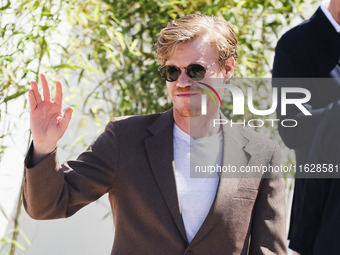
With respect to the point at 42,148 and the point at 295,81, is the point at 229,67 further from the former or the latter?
the point at 42,148

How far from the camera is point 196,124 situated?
2326 millimetres

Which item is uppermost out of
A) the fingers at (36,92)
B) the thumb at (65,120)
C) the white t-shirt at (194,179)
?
the fingers at (36,92)

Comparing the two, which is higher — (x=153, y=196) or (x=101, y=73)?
(x=153, y=196)

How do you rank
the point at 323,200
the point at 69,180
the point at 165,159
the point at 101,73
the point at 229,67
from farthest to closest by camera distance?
1. the point at 101,73
2. the point at 229,67
3. the point at 165,159
4. the point at 69,180
5. the point at 323,200

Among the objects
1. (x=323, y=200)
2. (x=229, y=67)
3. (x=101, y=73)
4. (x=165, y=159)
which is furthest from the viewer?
(x=101, y=73)

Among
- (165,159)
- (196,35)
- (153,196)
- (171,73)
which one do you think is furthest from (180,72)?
(153,196)

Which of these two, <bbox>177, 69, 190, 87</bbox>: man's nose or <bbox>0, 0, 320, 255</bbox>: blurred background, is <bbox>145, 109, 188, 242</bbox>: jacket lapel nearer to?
<bbox>177, 69, 190, 87</bbox>: man's nose

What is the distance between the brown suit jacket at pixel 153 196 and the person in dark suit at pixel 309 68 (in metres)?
0.15

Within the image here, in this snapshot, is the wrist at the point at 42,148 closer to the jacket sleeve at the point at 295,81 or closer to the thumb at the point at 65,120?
the thumb at the point at 65,120

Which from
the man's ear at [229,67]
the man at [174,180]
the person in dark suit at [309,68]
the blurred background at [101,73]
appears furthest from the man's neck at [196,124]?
the blurred background at [101,73]

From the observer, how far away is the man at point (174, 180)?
2.11 meters

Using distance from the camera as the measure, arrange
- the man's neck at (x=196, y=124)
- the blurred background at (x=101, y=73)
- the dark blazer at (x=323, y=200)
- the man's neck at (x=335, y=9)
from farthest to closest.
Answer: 1. the blurred background at (x=101, y=73)
2. the man's neck at (x=196, y=124)
3. the man's neck at (x=335, y=9)
4. the dark blazer at (x=323, y=200)

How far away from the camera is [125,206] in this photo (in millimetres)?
2189

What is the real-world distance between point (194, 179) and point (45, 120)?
20.8 inches
